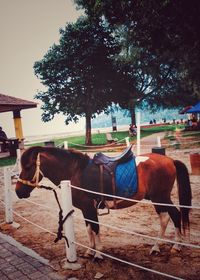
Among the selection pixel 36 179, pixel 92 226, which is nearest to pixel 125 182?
pixel 92 226

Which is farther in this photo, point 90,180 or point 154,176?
point 154,176

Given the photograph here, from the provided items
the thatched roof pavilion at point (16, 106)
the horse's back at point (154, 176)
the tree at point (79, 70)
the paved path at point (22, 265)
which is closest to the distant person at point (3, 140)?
the thatched roof pavilion at point (16, 106)

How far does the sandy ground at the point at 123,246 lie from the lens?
393cm

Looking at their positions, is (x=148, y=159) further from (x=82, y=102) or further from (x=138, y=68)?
(x=138, y=68)

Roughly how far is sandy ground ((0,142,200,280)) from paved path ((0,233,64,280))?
0.51 feet

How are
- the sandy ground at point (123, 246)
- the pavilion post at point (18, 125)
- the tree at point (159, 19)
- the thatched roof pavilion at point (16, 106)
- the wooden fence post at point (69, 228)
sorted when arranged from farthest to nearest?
the pavilion post at point (18, 125) < the thatched roof pavilion at point (16, 106) < the tree at point (159, 19) < the wooden fence post at point (69, 228) < the sandy ground at point (123, 246)

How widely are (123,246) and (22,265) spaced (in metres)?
1.66

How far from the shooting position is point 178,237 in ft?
15.0

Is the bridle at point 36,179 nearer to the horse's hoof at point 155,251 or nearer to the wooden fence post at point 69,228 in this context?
the wooden fence post at point 69,228

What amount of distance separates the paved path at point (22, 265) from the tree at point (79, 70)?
20.1 meters

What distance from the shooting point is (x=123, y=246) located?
4.87 metres

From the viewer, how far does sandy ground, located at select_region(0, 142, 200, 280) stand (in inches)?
155

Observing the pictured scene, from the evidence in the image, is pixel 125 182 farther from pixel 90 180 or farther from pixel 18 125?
pixel 18 125

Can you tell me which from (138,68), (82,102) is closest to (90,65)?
(82,102)
